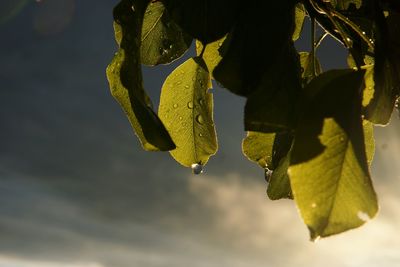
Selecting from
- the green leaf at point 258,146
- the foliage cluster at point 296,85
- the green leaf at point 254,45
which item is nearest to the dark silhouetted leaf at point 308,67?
the foliage cluster at point 296,85

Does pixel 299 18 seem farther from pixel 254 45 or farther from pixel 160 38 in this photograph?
pixel 254 45

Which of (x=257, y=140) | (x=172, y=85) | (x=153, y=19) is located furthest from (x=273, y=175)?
(x=153, y=19)

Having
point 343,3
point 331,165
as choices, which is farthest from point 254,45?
point 343,3

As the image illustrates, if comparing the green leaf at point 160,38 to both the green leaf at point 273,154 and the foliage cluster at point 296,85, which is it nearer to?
the foliage cluster at point 296,85

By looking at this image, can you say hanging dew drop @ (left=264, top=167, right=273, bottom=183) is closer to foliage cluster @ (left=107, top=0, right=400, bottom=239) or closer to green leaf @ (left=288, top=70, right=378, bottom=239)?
foliage cluster @ (left=107, top=0, right=400, bottom=239)

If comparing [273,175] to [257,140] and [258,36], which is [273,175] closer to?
[257,140]

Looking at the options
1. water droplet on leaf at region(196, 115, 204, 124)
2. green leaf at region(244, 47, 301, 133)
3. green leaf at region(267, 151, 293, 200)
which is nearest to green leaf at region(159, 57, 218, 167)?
water droplet on leaf at region(196, 115, 204, 124)

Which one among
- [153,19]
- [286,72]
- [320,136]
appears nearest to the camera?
[320,136]
